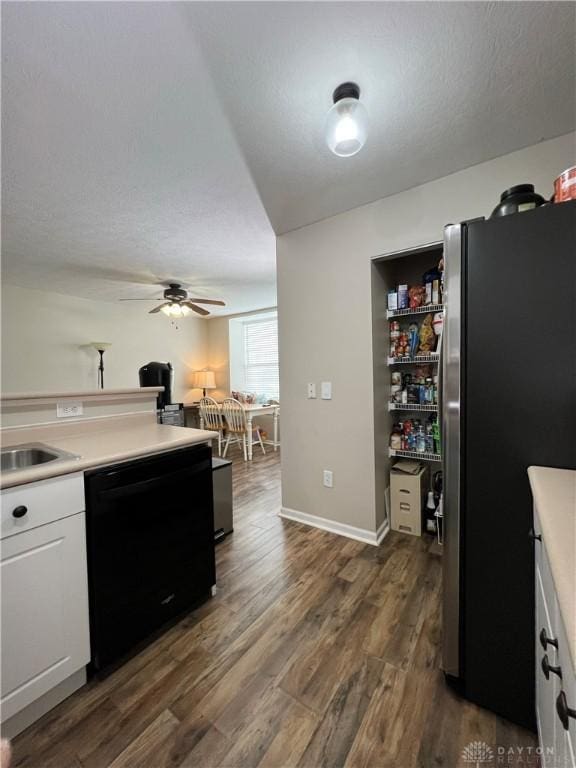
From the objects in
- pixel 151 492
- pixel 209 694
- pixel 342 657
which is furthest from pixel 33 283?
pixel 342 657

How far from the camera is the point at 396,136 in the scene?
158cm

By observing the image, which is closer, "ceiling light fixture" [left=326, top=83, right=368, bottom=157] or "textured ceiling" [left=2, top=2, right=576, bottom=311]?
"textured ceiling" [left=2, top=2, right=576, bottom=311]

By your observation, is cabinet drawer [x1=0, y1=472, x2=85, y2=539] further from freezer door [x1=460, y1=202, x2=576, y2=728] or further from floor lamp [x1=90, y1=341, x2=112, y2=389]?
floor lamp [x1=90, y1=341, x2=112, y2=389]

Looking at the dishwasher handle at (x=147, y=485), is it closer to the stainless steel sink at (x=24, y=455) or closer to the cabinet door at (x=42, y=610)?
the cabinet door at (x=42, y=610)

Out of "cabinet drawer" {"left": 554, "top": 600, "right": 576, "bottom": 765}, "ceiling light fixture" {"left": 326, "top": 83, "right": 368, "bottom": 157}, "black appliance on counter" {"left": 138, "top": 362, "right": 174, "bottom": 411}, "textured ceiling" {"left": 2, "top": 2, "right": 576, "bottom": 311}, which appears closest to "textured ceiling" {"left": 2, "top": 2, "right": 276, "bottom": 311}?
"textured ceiling" {"left": 2, "top": 2, "right": 576, "bottom": 311}

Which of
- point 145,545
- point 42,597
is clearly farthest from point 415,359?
point 42,597

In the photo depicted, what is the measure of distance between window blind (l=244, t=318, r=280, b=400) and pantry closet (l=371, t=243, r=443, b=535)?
11.1ft

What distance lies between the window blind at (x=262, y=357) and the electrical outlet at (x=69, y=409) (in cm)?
408

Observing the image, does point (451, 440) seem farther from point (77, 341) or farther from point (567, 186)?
point (77, 341)

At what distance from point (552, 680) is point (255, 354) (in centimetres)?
564

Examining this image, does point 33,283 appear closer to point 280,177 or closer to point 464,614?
point 280,177

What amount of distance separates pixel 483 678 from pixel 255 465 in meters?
3.37

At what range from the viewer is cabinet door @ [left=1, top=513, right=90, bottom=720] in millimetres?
1005

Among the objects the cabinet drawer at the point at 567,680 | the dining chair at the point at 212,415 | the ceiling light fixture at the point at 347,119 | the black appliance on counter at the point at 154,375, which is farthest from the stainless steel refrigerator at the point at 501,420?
the dining chair at the point at 212,415
